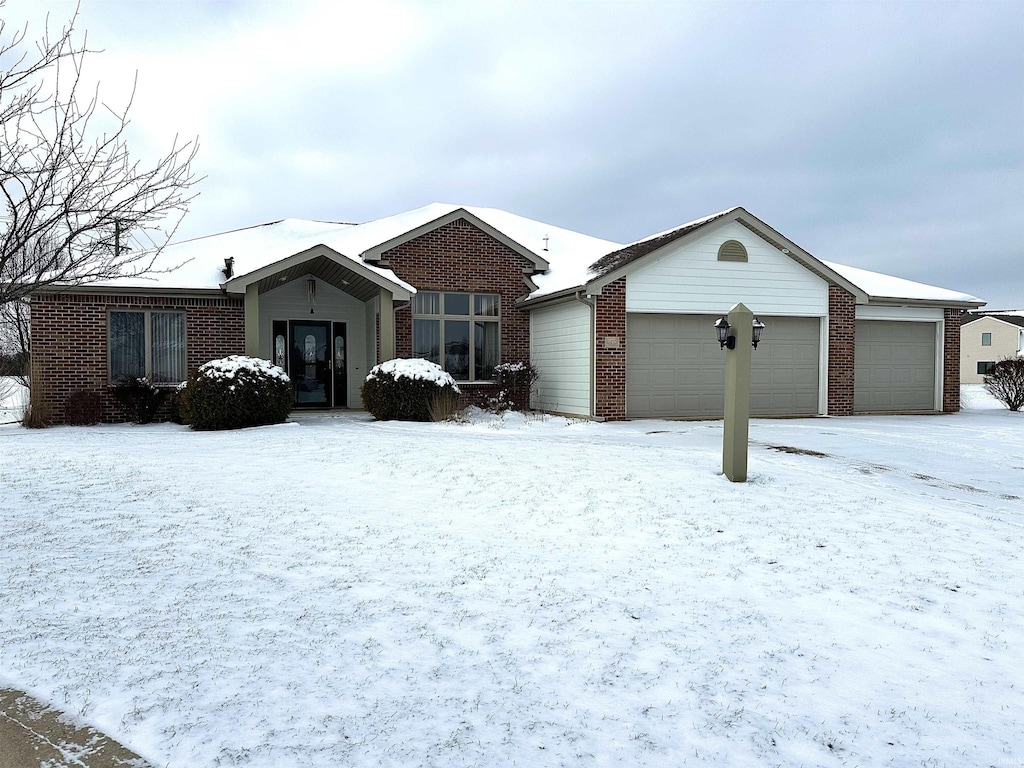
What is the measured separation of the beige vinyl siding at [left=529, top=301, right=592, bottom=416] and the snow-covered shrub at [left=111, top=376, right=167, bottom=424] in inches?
308

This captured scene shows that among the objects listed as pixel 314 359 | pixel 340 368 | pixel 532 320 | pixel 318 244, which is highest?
pixel 318 244

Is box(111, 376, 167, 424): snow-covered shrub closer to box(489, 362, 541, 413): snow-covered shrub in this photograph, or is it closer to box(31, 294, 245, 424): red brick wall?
box(31, 294, 245, 424): red brick wall

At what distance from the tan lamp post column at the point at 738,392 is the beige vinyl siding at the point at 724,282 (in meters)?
6.43

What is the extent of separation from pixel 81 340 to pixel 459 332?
24.5 ft

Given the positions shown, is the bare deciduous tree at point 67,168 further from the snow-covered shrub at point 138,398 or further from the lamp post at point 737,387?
the snow-covered shrub at point 138,398

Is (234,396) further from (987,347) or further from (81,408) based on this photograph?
(987,347)

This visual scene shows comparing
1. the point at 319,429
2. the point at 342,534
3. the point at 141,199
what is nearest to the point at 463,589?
the point at 342,534

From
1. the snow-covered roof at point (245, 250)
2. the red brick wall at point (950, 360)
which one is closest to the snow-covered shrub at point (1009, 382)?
the red brick wall at point (950, 360)

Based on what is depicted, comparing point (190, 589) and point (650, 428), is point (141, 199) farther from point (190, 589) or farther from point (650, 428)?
point (650, 428)

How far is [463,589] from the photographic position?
482 cm

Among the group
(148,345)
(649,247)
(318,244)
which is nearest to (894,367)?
(649,247)

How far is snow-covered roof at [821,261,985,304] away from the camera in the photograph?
16.9m

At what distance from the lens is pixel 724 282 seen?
1512 centimetres

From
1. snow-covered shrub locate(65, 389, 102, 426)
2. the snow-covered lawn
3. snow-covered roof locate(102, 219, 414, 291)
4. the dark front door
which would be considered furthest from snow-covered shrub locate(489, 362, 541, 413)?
snow-covered shrub locate(65, 389, 102, 426)
